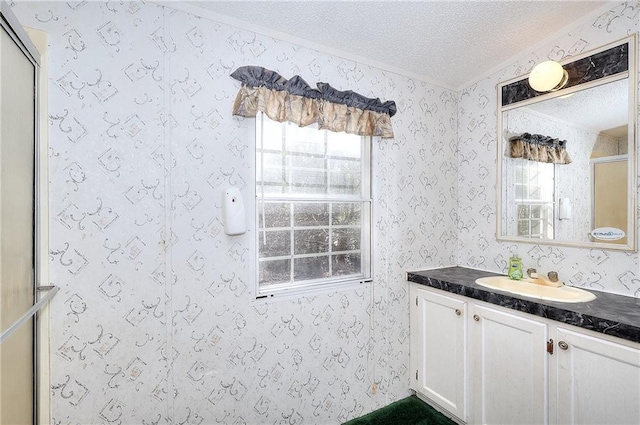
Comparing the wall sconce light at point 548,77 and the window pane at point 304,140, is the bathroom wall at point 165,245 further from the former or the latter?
the wall sconce light at point 548,77

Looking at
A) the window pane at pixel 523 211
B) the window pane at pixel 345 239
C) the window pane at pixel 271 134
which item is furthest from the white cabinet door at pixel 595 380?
the window pane at pixel 271 134

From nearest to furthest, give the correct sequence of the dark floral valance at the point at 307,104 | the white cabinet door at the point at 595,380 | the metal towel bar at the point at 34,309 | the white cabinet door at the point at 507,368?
1. the metal towel bar at the point at 34,309
2. the white cabinet door at the point at 595,380
3. the white cabinet door at the point at 507,368
4. the dark floral valance at the point at 307,104

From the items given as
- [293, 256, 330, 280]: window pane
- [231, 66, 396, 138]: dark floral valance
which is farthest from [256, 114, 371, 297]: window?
[231, 66, 396, 138]: dark floral valance

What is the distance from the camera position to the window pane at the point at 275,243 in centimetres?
188

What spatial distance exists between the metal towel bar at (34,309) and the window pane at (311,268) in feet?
3.92

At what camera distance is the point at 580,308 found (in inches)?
58.2

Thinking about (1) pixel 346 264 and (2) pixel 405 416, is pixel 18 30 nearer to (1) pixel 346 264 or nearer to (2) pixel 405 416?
(1) pixel 346 264

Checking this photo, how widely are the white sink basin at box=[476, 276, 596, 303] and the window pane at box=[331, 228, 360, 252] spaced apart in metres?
0.86

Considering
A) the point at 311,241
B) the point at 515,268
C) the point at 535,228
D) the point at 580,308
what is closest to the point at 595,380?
the point at 580,308

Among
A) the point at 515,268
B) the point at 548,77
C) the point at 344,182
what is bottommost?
the point at 515,268

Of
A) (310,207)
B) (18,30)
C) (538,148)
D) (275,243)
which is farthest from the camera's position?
(538,148)

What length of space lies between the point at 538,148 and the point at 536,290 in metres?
0.98

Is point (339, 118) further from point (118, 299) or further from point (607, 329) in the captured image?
point (607, 329)

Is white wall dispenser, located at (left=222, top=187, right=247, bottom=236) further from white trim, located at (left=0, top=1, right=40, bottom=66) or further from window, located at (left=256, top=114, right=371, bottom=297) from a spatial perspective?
white trim, located at (left=0, top=1, right=40, bottom=66)
